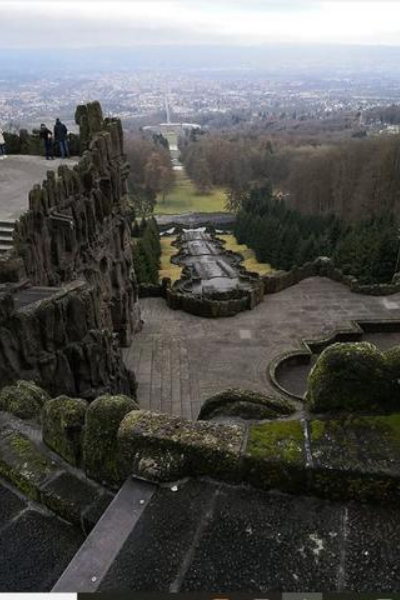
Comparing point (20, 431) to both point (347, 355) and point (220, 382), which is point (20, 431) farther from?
point (220, 382)

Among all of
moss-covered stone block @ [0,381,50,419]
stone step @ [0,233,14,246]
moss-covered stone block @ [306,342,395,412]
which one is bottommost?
stone step @ [0,233,14,246]

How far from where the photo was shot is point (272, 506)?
3084 mm

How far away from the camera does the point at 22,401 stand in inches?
190

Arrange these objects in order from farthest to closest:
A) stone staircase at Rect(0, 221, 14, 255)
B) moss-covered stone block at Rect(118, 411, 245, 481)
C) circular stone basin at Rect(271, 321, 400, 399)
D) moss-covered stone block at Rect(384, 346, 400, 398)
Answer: circular stone basin at Rect(271, 321, 400, 399)
stone staircase at Rect(0, 221, 14, 255)
moss-covered stone block at Rect(384, 346, 400, 398)
moss-covered stone block at Rect(118, 411, 245, 481)

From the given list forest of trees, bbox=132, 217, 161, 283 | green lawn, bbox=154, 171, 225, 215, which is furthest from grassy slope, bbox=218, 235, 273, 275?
green lawn, bbox=154, 171, 225, 215

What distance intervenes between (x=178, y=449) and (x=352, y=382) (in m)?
1.25

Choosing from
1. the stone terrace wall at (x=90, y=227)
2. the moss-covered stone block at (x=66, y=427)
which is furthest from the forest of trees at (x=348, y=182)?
the moss-covered stone block at (x=66, y=427)

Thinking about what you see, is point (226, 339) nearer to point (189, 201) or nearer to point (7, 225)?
point (7, 225)

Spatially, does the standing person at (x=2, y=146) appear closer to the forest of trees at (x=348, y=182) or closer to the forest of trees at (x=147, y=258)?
the forest of trees at (x=147, y=258)

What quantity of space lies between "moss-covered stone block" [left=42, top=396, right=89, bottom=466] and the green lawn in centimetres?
7019

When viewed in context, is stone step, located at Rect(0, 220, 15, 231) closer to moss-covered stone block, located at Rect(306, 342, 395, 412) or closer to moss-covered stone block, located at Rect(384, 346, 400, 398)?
moss-covered stone block, located at Rect(306, 342, 395, 412)

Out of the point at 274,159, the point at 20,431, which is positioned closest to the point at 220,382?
the point at 20,431

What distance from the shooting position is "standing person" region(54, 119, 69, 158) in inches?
618

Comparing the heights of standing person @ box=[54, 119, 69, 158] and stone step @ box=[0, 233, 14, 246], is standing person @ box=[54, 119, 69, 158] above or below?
above
